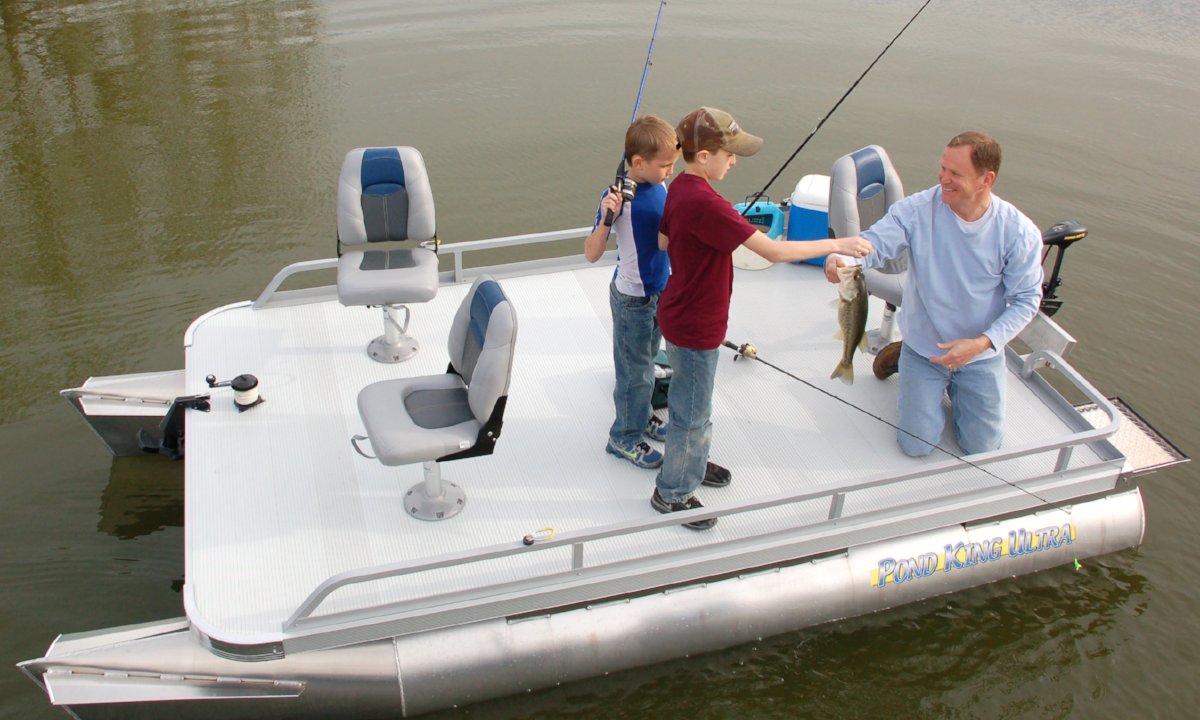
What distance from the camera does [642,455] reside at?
471cm

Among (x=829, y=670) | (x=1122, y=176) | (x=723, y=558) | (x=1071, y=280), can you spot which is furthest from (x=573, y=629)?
(x=1122, y=176)

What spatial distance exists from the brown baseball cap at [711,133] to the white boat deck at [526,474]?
151 cm

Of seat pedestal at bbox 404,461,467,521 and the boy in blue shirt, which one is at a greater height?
the boy in blue shirt

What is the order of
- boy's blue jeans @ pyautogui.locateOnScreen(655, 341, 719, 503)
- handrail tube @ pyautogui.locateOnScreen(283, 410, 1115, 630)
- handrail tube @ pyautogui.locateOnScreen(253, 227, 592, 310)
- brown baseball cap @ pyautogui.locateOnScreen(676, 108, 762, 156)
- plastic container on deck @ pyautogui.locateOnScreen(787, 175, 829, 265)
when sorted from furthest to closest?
plastic container on deck @ pyautogui.locateOnScreen(787, 175, 829, 265) < handrail tube @ pyautogui.locateOnScreen(253, 227, 592, 310) < boy's blue jeans @ pyautogui.locateOnScreen(655, 341, 719, 503) < handrail tube @ pyautogui.locateOnScreen(283, 410, 1115, 630) < brown baseball cap @ pyautogui.locateOnScreen(676, 108, 762, 156)

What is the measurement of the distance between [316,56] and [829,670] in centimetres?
981

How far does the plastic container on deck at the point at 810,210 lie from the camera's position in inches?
247

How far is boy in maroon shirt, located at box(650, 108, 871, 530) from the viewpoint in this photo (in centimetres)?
351

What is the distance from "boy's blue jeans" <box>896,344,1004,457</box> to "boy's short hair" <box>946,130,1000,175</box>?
3.28ft

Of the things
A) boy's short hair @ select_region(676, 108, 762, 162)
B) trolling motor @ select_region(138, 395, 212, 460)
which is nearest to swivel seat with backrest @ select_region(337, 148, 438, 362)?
trolling motor @ select_region(138, 395, 212, 460)

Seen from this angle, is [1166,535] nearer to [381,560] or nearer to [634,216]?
[634,216]

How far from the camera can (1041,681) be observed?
479 cm

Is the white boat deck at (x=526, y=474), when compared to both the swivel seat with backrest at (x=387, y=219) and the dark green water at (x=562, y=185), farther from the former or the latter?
the dark green water at (x=562, y=185)

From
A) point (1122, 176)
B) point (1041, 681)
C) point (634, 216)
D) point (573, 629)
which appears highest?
point (634, 216)

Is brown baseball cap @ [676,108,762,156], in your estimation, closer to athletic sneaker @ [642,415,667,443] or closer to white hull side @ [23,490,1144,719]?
athletic sneaker @ [642,415,667,443]
